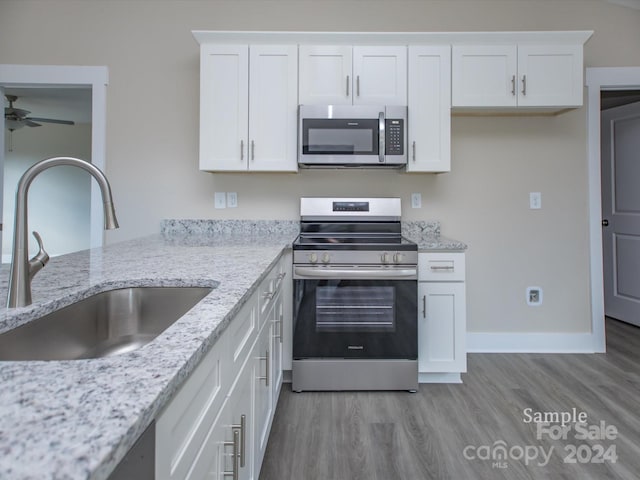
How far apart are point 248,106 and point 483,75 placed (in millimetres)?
1485

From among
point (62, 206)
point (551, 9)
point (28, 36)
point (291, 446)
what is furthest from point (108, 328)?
point (62, 206)

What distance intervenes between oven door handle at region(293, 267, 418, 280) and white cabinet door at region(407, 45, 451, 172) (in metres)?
0.72

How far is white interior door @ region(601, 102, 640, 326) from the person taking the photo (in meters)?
3.59

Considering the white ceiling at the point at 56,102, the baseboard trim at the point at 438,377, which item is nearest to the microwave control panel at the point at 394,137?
the baseboard trim at the point at 438,377

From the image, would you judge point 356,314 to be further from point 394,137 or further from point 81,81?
point 81,81

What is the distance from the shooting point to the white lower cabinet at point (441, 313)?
7.98 feet

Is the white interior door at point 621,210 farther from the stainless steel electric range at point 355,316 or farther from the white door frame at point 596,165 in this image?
the stainless steel electric range at point 355,316

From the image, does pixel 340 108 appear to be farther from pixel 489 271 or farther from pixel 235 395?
pixel 235 395

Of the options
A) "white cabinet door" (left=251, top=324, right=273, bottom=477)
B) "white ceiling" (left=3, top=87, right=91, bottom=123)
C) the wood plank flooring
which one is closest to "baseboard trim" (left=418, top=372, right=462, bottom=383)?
the wood plank flooring

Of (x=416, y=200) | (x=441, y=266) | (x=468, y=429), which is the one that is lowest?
(x=468, y=429)

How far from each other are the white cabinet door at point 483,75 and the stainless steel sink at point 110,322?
216 centimetres

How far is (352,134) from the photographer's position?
2545mm

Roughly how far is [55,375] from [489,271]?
2.90 meters

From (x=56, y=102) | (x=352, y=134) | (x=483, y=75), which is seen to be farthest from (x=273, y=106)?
(x=56, y=102)
